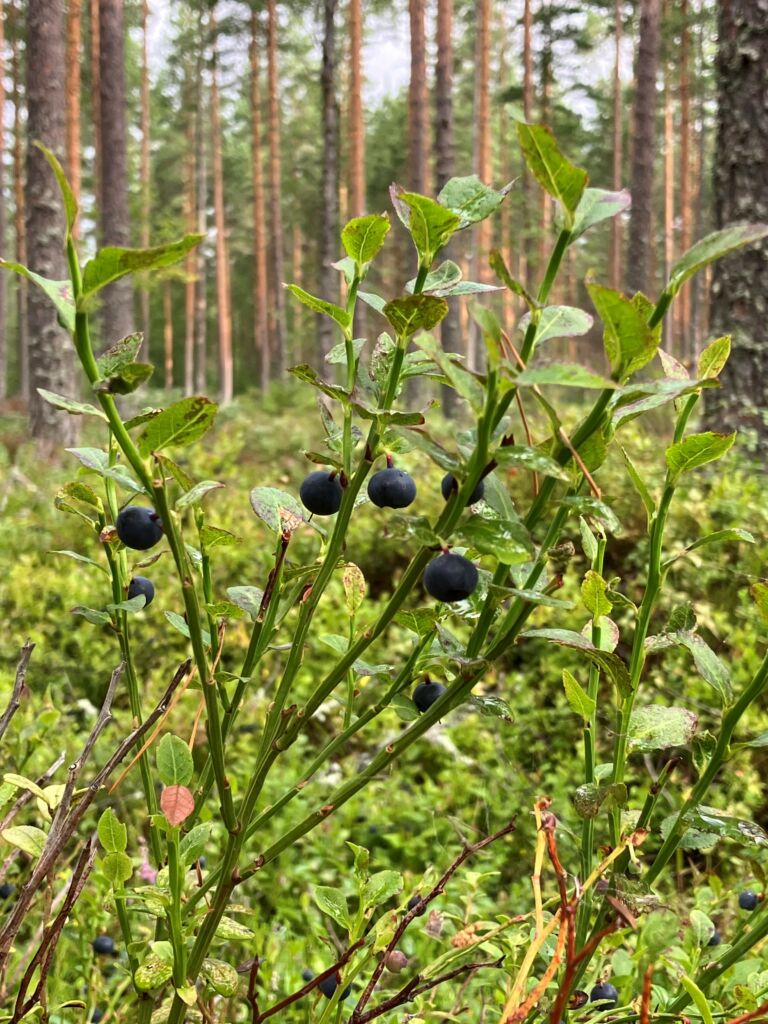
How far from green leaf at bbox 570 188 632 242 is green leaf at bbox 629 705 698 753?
0.40 m

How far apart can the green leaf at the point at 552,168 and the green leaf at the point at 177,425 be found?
0.25m

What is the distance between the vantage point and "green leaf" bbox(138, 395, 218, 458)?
0.53m

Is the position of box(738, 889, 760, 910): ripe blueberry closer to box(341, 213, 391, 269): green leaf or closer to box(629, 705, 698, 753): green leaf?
box(629, 705, 698, 753): green leaf

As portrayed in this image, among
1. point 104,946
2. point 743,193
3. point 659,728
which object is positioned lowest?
point 104,946

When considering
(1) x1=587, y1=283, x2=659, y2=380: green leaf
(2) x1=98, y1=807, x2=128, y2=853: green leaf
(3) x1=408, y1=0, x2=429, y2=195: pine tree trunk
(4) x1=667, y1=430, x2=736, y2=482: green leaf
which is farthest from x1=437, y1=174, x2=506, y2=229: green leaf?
(3) x1=408, y1=0, x2=429, y2=195: pine tree trunk

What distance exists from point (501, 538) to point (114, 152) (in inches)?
405

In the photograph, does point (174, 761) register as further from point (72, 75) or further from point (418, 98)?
point (72, 75)

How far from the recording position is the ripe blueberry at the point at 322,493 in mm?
623

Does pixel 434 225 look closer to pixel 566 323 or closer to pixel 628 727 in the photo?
pixel 566 323

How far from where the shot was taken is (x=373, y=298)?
666 mm

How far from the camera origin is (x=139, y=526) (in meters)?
0.59

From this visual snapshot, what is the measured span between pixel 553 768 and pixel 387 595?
114 cm

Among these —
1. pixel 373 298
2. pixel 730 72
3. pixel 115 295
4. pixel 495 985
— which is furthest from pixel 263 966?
pixel 115 295

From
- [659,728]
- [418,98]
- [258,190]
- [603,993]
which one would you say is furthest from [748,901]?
[258,190]
